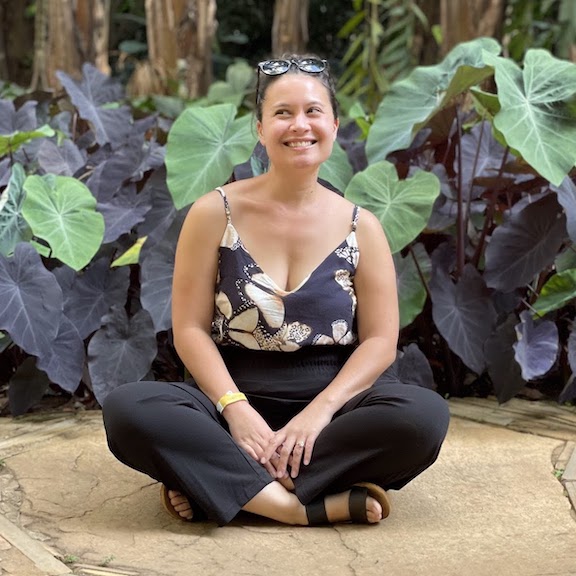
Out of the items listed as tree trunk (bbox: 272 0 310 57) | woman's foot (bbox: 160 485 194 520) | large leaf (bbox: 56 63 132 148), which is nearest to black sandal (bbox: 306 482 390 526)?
woman's foot (bbox: 160 485 194 520)

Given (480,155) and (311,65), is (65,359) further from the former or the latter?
(480,155)

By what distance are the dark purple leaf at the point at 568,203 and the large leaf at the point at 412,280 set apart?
44cm

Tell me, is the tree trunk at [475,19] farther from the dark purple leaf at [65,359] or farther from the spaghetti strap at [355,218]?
the spaghetti strap at [355,218]

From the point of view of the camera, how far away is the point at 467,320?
3270 mm

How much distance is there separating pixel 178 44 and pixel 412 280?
164 inches

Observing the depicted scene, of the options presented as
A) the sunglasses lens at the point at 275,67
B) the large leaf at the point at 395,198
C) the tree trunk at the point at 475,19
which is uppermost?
the sunglasses lens at the point at 275,67

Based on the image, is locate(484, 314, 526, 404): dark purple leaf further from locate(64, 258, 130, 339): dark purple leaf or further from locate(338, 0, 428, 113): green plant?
locate(338, 0, 428, 113): green plant

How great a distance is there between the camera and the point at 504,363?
319 centimetres

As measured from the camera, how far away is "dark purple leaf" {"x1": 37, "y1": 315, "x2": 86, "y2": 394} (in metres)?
3.04

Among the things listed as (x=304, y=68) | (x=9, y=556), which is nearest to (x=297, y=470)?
(x=9, y=556)

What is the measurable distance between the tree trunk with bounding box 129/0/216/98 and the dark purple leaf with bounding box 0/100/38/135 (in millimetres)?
2757

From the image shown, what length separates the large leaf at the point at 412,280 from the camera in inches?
125

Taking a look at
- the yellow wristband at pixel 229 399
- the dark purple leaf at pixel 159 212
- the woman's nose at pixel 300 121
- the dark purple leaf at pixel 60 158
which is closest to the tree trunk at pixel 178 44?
the dark purple leaf at pixel 60 158

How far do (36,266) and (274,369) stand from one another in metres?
0.90
